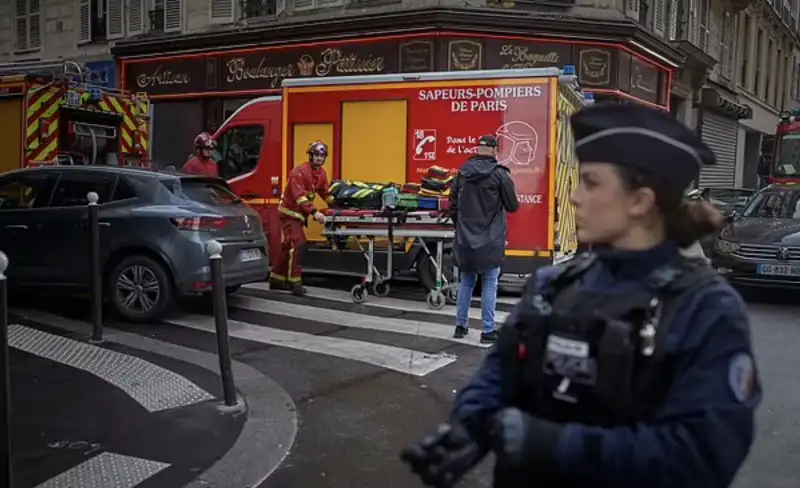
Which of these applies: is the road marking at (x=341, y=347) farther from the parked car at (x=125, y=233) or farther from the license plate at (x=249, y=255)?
the license plate at (x=249, y=255)

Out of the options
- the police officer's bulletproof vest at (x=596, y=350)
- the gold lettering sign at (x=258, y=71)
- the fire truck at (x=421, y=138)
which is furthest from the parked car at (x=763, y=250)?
the gold lettering sign at (x=258, y=71)

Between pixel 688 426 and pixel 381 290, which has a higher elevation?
pixel 688 426

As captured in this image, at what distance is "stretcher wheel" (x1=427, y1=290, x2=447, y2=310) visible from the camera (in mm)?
9680

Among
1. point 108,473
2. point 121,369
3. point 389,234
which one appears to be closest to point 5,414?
point 108,473

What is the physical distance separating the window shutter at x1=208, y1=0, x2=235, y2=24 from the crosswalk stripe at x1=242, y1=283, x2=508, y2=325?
1063cm

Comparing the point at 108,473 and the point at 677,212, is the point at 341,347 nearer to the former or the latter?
the point at 108,473

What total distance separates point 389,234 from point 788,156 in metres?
10.8

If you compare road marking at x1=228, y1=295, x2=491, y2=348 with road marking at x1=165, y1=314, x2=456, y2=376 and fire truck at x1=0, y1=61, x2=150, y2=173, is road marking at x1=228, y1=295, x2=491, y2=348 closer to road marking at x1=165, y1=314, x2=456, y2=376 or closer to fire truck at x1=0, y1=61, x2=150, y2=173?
road marking at x1=165, y1=314, x2=456, y2=376

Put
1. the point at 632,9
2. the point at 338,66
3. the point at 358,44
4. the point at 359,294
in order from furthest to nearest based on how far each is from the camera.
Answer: the point at 632,9 → the point at 338,66 → the point at 358,44 → the point at 359,294

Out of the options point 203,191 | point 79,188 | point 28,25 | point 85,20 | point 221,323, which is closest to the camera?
point 221,323

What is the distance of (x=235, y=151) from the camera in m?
12.5

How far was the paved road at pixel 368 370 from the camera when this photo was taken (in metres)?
4.75

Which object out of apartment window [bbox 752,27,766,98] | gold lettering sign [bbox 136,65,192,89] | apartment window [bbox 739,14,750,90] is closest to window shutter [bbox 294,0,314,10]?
gold lettering sign [bbox 136,65,192,89]

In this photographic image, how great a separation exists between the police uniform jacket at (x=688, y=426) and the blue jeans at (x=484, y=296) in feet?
Answer: 19.8
